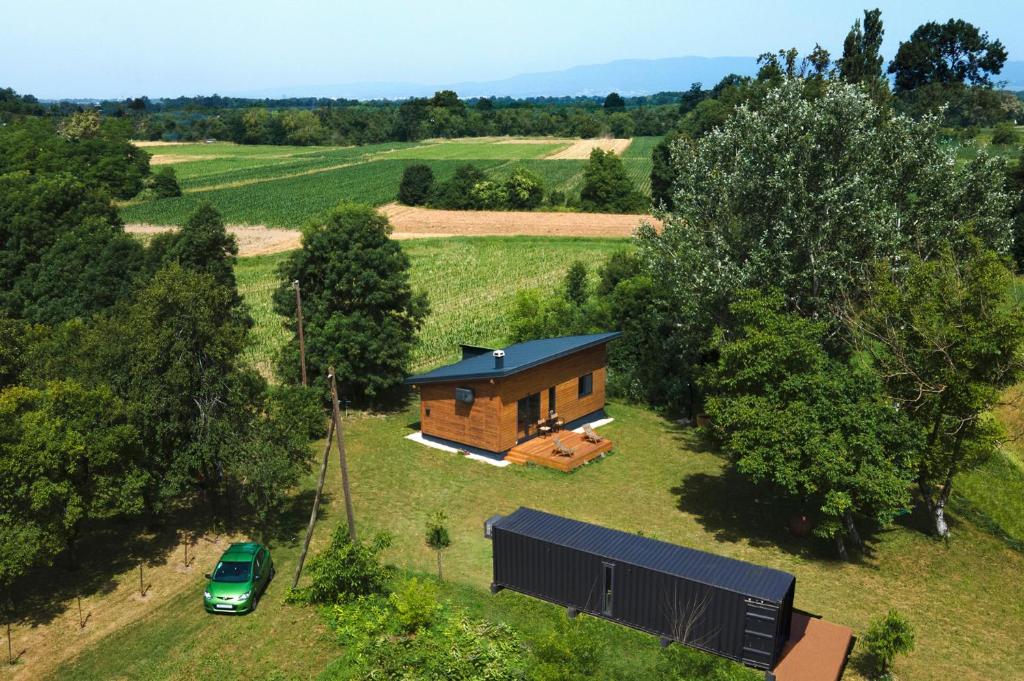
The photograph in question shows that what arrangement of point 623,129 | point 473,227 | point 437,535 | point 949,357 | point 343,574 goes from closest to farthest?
point 343,574 < point 949,357 < point 437,535 < point 473,227 < point 623,129

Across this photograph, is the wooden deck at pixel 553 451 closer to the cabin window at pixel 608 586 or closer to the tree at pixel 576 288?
the cabin window at pixel 608 586

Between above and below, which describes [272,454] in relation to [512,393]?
above

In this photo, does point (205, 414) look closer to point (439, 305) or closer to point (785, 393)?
point (785, 393)

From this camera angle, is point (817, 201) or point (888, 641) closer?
point (888, 641)

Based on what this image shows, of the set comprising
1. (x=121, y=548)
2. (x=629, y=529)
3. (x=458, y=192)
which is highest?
(x=458, y=192)

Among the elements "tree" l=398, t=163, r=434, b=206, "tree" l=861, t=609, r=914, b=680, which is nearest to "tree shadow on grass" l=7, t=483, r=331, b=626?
"tree" l=861, t=609, r=914, b=680

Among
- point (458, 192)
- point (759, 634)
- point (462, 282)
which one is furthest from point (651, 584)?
point (458, 192)

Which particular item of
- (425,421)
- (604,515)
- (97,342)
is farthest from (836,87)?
(97,342)

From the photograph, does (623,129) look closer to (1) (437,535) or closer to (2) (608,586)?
(1) (437,535)
